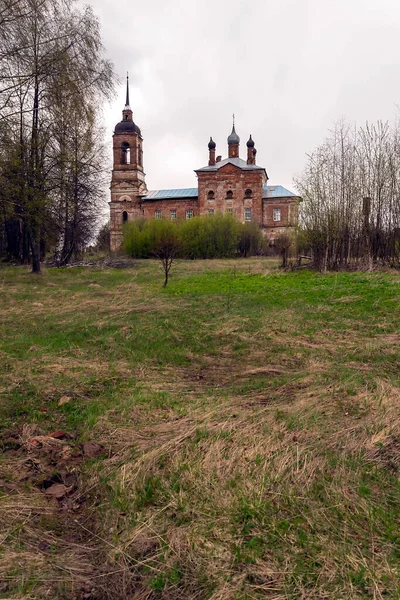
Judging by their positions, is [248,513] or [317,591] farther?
[248,513]

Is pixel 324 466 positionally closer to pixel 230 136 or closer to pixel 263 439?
pixel 263 439

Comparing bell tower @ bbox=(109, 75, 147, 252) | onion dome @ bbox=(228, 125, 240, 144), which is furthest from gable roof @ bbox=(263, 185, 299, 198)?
bell tower @ bbox=(109, 75, 147, 252)

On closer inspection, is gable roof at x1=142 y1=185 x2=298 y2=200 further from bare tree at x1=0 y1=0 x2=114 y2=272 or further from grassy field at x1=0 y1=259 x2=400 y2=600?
grassy field at x1=0 y1=259 x2=400 y2=600

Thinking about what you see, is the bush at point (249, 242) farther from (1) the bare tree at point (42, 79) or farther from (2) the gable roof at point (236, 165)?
(1) the bare tree at point (42, 79)

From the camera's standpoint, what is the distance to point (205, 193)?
1816 inches

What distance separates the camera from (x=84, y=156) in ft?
62.3

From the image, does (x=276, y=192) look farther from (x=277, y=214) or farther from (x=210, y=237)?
(x=210, y=237)

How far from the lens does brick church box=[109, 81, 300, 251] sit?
45.2m

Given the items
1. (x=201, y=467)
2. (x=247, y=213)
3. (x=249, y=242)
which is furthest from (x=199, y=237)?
(x=201, y=467)

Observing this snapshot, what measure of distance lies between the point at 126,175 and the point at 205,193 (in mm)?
10093

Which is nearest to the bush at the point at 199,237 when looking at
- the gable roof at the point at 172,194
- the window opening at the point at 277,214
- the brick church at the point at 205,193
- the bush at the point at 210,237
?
the bush at the point at 210,237

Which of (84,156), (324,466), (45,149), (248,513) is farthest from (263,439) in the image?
(84,156)

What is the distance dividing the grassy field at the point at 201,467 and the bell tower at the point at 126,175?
4329 cm

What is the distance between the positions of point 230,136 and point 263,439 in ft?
173
